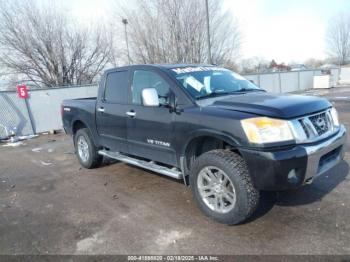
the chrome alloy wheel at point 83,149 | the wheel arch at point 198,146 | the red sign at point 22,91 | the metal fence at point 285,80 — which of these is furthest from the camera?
the metal fence at point 285,80

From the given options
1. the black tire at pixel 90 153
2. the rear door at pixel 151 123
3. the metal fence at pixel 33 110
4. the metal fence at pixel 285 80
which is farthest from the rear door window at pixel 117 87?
the metal fence at pixel 285 80

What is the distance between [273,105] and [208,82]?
1234 mm

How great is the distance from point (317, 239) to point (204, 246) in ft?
3.70

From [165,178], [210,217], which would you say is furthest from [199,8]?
[210,217]

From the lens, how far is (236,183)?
124 inches

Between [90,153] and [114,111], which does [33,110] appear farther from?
[114,111]

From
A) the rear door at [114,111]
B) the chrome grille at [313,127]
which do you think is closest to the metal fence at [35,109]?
the rear door at [114,111]

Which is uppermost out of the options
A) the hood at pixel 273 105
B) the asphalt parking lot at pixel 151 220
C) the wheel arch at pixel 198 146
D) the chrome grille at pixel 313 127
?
the hood at pixel 273 105

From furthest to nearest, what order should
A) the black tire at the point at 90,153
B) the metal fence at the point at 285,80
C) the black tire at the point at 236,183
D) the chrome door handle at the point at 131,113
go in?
the metal fence at the point at 285,80 → the black tire at the point at 90,153 → the chrome door handle at the point at 131,113 → the black tire at the point at 236,183

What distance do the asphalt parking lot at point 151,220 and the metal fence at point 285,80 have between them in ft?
51.5

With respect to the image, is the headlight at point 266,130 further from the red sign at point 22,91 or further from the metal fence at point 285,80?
the metal fence at point 285,80

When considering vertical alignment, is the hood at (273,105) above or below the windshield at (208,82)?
below

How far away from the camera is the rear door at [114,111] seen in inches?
188

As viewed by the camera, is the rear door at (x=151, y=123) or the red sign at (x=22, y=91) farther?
the red sign at (x=22, y=91)
